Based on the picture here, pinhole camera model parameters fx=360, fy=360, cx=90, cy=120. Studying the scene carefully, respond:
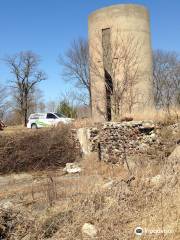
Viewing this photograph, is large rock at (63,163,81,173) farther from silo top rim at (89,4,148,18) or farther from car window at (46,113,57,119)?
silo top rim at (89,4,148,18)

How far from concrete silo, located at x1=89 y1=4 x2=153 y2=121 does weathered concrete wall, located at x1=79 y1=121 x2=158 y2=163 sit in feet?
35.8

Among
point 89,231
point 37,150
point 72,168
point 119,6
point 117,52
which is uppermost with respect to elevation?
point 119,6

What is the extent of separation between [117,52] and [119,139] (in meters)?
14.7

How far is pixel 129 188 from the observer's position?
6.84 m

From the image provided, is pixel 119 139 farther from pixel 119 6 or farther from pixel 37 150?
pixel 119 6

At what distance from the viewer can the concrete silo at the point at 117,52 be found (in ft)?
92.2

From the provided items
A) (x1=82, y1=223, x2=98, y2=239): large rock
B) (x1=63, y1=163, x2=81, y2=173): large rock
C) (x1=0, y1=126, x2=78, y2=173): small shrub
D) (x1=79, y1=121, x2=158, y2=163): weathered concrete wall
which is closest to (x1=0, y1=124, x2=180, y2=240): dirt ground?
(x1=82, y1=223, x2=98, y2=239): large rock

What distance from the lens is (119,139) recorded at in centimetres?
1490

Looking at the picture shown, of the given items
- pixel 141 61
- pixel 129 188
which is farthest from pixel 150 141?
pixel 141 61

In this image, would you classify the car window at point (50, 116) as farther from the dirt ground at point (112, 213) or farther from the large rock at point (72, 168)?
the dirt ground at point (112, 213)

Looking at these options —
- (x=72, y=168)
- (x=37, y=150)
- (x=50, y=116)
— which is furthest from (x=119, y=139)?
(x=50, y=116)

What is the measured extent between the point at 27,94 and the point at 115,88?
29857 millimetres

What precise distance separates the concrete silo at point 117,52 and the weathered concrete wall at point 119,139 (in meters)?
10.9

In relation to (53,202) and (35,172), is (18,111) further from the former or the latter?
(53,202)
